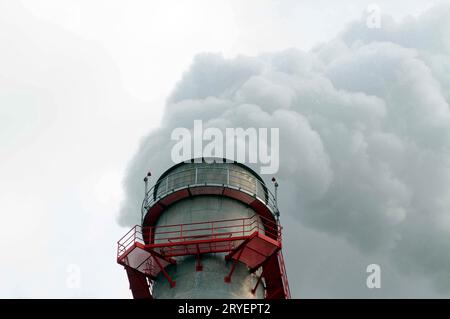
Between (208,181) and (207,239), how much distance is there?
11.9ft

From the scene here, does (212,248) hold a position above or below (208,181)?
below

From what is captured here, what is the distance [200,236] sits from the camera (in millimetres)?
28859

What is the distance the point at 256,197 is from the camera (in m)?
31.4

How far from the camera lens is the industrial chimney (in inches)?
1125

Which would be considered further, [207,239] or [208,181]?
[208,181]

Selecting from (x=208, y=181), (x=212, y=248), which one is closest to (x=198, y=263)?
(x=212, y=248)

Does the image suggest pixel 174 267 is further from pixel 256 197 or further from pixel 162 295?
pixel 256 197

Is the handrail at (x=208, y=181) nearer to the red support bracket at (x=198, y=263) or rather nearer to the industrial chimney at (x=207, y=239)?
the industrial chimney at (x=207, y=239)

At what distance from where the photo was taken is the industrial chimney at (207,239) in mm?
28562

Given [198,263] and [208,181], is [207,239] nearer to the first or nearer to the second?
Result: [198,263]

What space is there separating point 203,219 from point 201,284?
10.5 ft

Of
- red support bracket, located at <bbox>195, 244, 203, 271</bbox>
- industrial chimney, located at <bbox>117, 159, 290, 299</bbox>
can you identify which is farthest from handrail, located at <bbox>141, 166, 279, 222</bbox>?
red support bracket, located at <bbox>195, 244, 203, 271</bbox>

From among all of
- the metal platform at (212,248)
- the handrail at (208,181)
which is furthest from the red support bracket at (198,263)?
the handrail at (208,181)
